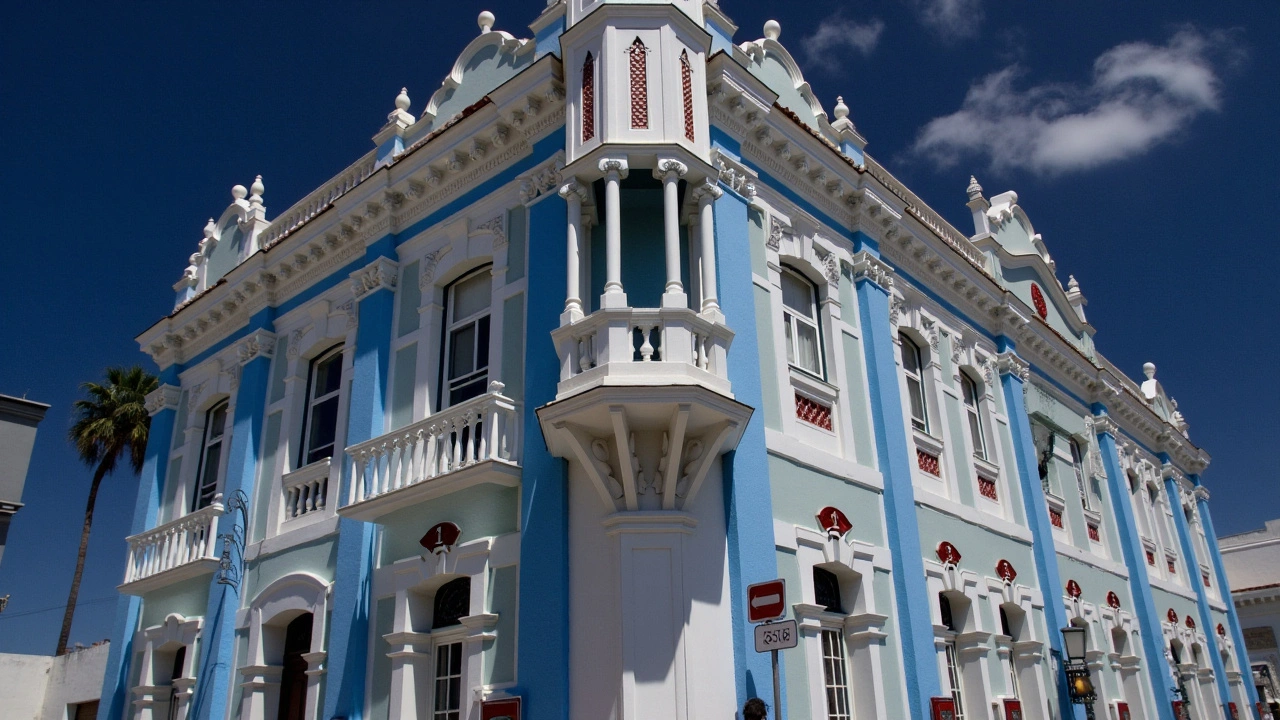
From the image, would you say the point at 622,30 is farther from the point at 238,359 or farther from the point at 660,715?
the point at 238,359

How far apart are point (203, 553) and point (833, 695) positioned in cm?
950

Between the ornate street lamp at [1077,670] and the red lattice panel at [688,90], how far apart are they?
9.31 meters

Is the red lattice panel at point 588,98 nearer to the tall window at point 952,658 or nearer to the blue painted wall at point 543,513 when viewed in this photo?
the blue painted wall at point 543,513

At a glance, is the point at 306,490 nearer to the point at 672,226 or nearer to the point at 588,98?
the point at 588,98

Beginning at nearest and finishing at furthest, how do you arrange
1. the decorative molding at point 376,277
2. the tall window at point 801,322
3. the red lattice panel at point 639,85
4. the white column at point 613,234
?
Result: the white column at point 613,234 < the red lattice panel at point 639,85 < the tall window at point 801,322 < the decorative molding at point 376,277

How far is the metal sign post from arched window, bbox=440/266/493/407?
5.14 metres

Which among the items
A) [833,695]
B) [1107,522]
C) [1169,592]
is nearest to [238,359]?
[833,695]

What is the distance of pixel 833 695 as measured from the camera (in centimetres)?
1133

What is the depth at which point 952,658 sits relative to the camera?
13695 mm

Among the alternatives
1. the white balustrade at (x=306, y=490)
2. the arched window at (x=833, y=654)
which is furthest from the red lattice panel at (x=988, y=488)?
the white balustrade at (x=306, y=490)

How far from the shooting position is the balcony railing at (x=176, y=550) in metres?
14.8

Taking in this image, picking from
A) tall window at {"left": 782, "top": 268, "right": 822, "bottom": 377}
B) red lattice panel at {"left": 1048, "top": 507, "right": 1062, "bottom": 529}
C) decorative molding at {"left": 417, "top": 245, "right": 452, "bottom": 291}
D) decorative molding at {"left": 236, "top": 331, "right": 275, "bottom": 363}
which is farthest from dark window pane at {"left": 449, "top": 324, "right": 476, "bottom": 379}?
red lattice panel at {"left": 1048, "top": 507, "right": 1062, "bottom": 529}

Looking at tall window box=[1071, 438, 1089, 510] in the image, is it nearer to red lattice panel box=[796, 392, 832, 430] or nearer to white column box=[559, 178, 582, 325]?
red lattice panel box=[796, 392, 832, 430]

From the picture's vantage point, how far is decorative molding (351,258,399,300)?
1404cm
